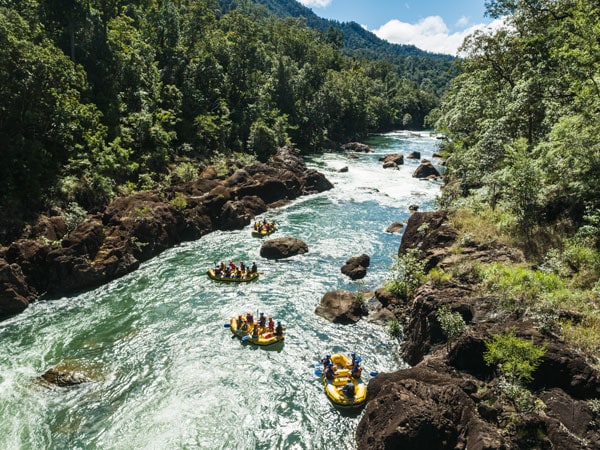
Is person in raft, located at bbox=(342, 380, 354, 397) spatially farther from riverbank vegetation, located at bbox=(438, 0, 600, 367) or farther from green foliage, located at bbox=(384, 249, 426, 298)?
green foliage, located at bbox=(384, 249, 426, 298)

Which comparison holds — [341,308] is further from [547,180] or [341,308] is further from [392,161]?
[392,161]

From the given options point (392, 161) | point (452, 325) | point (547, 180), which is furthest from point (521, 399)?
point (392, 161)

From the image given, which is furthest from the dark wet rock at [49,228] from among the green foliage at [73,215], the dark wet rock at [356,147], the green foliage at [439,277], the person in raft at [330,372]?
the dark wet rock at [356,147]

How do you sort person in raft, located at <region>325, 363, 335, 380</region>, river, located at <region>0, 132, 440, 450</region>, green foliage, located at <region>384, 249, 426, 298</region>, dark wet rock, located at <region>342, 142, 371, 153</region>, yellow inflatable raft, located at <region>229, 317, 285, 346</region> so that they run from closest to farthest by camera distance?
river, located at <region>0, 132, 440, 450</region> < person in raft, located at <region>325, 363, 335, 380</region> < yellow inflatable raft, located at <region>229, 317, 285, 346</region> < green foliage, located at <region>384, 249, 426, 298</region> < dark wet rock, located at <region>342, 142, 371, 153</region>

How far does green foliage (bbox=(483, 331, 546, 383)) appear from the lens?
11.8m

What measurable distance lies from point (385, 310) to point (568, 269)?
925 centimetres

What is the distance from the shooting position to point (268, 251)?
98.8 ft

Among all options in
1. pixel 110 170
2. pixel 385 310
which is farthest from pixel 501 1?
pixel 110 170

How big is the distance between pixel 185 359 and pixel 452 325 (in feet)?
40.6

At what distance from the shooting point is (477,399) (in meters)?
12.6

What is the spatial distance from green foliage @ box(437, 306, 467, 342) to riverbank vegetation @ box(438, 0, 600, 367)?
1.78m

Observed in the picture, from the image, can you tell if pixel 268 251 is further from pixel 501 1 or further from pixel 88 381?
pixel 501 1

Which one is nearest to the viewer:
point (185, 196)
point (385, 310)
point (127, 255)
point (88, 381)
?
point (88, 381)

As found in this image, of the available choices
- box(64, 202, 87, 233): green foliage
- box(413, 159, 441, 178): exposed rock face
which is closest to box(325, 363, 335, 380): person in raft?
box(64, 202, 87, 233): green foliage
